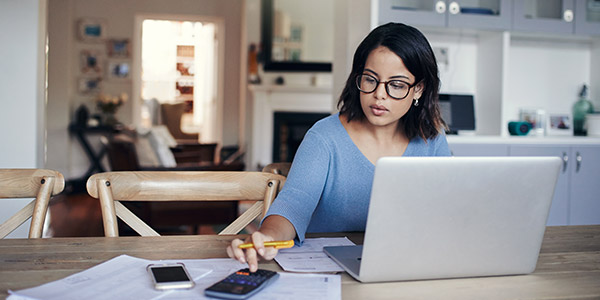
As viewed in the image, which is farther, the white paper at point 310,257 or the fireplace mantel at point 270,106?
the fireplace mantel at point 270,106

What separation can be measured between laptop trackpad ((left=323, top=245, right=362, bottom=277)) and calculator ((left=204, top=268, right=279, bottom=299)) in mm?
135

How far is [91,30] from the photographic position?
281 inches

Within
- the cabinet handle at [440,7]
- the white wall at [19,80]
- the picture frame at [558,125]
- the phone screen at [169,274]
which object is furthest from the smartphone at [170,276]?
the picture frame at [558,125]

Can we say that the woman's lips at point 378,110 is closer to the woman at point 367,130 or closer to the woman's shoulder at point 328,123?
the woman at point 367,130

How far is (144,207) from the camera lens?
3738mm

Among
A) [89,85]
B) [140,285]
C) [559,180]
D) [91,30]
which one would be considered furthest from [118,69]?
[140,285]

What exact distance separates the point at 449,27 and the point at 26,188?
8.79ft

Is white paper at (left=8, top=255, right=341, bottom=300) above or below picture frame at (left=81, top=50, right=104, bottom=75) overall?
below

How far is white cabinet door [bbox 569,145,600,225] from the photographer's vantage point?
3439 mm

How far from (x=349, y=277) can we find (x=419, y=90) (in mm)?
756

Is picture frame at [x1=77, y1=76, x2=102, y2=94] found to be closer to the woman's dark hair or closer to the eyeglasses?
the woman's dark hair

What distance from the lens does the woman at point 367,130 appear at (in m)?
1.42

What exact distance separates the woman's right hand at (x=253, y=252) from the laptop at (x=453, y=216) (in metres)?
0.14

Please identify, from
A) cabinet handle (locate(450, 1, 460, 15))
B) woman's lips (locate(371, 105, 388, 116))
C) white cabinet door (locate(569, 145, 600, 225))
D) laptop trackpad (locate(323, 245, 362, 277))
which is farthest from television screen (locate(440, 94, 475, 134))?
laptop trackpad (locate(323, 245, 362, 277))
